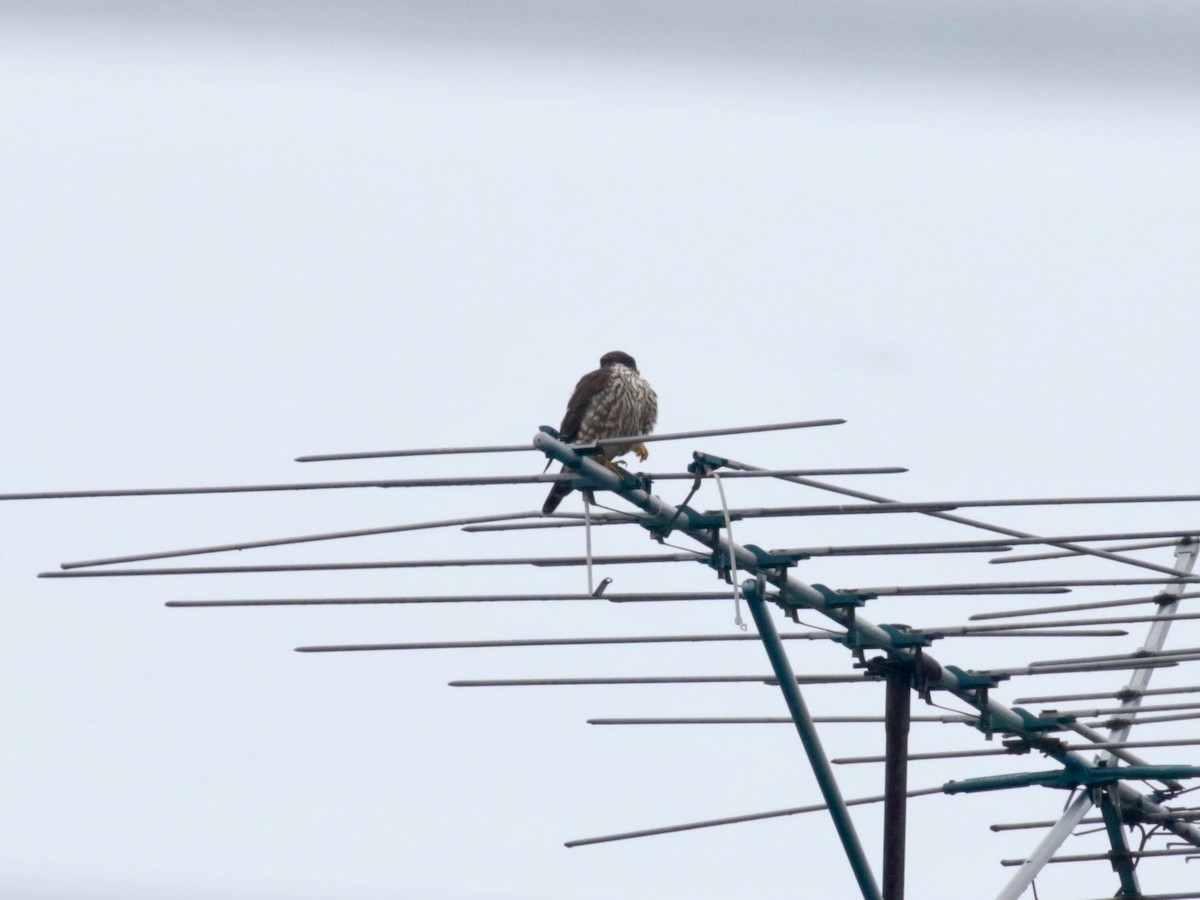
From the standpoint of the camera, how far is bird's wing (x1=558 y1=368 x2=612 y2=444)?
29.9ft

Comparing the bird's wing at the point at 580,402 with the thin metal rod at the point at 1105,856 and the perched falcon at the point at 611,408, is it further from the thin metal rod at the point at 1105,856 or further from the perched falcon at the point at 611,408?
the thin metal rod at the point at 1105,856

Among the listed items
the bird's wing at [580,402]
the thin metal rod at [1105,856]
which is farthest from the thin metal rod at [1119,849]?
the bird's wing at [580,402]

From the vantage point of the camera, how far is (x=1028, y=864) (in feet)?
24.1

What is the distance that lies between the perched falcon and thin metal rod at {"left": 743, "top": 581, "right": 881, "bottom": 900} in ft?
8.53

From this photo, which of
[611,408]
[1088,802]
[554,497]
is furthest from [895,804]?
[611,408]

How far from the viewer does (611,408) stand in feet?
29.8

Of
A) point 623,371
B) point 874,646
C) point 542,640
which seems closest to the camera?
point 874,646

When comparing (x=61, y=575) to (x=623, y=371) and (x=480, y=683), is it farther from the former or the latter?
(x=623, y=371)

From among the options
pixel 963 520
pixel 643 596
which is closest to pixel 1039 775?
pixel 963 520

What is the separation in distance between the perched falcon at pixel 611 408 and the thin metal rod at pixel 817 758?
260 centimetres

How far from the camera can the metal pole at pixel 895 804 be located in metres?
6.62

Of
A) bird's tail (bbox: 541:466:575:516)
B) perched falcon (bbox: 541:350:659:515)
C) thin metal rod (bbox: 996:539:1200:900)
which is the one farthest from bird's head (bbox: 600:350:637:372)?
thin metal rod (bbox: 996:539:1200:900)

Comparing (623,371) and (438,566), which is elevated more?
(623,371)

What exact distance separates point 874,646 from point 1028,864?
1.30 metres
